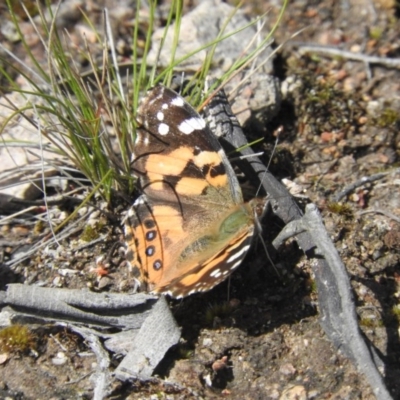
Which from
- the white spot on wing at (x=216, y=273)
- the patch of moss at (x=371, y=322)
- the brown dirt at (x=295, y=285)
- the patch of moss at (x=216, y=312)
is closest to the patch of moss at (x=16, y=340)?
the brown dirt at (x=295, y=285)

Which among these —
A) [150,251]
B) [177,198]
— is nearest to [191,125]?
[177,198]

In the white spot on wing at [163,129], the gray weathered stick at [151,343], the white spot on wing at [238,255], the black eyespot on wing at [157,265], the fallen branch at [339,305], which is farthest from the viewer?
the white spot on wing at [163,129]

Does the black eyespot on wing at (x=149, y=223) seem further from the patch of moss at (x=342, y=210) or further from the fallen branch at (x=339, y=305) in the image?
the patch of moss at (x=342, y=210)

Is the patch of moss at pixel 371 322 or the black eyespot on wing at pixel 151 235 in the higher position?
the black eyespot on wing at pixel 151 235

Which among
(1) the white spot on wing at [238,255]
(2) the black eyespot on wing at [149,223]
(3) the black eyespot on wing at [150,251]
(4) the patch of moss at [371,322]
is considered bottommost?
(4) the patch of moss at [371,322]

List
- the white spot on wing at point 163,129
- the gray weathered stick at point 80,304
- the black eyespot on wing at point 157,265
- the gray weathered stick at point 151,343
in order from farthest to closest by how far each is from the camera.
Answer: the white spot on wing at point 163,129, the black eyespot on wing at point 157,265, the gray weathered stick at point 80,304, the gray weathered stick at point 151,343

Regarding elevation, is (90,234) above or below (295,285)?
above

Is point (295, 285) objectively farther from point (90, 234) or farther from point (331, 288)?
point (90, 234)
